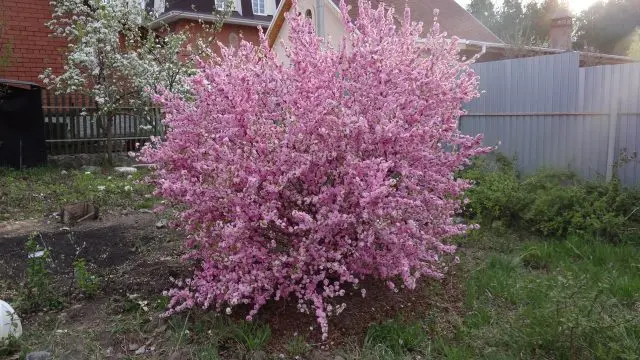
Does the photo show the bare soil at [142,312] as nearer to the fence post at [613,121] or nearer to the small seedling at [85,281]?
the small seedling at [85,281]

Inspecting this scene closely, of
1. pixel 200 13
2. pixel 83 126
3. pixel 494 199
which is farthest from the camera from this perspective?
pixel 200 13

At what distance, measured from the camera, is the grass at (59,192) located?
297 inches

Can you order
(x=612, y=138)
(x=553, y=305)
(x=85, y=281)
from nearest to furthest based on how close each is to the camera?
(x=553, y=305) → (x=85, y=281) → (x=612, y=138)

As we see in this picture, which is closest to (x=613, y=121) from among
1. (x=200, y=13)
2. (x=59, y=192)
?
(x=59, y=192)

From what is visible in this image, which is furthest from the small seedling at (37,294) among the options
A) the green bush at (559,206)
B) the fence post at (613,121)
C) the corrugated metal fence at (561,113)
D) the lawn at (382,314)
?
the fence post at (613,121)

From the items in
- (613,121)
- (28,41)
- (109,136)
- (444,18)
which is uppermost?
(444,18)

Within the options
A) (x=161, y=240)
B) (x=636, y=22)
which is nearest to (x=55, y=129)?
(x=161, y=240)

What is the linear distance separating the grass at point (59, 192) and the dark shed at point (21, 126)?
1.82ft

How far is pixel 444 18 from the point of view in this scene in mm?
18359

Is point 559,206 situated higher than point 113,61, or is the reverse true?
point 113,61

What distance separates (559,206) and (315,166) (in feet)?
11.4

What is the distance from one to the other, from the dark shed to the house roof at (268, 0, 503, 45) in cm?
812

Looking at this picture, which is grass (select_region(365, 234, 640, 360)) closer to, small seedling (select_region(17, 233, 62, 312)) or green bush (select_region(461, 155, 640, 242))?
green bush (select_region(461, 155, 640, 242))

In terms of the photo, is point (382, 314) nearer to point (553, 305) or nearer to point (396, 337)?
point (396, 337)
